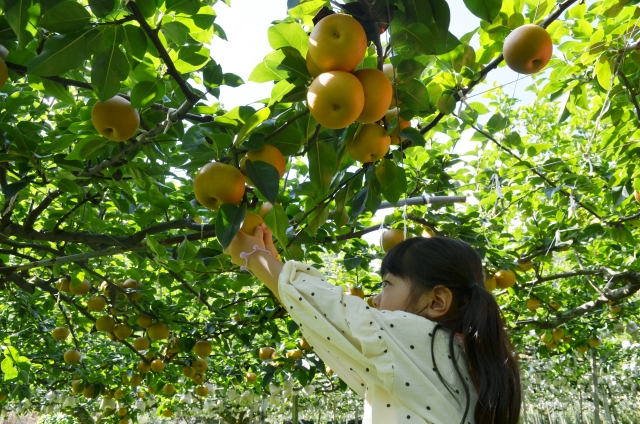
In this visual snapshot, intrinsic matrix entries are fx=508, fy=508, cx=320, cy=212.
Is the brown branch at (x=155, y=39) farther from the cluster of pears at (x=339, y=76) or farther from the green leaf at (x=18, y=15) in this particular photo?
the cluster of pears at (x=339, y=76)

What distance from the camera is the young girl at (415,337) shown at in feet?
4.03

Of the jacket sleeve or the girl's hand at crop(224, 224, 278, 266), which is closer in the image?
the jacket sleeve

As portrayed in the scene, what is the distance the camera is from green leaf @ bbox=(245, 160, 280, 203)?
3.59 ft

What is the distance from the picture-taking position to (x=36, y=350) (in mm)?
6691

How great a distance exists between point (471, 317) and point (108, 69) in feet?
3.76

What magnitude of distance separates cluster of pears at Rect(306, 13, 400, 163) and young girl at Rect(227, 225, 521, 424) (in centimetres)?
45

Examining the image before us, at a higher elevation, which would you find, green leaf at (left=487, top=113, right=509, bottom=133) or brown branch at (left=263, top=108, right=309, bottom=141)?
green leaf at (left=487, top=113, right=509, bottom=133)

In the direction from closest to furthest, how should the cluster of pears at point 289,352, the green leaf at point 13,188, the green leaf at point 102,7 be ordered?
the green leaf at point 102,7 → the green leaf at point 13,188 → the cluster of pears at point 289,352

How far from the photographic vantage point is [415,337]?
51.5 inches

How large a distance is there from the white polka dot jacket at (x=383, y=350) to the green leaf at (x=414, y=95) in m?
0.53

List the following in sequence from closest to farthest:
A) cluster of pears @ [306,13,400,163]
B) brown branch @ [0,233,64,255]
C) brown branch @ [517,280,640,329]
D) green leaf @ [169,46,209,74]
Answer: cluster of pears @ [306,13,400,163]
green leaf @ [169,46,209,74]
brown branch @ [0,233,64,255]
brown branch @ [517,280,640,329]

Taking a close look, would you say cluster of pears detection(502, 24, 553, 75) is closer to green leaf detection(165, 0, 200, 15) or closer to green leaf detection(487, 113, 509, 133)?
green leaf detection(487, 113, 509, 133)

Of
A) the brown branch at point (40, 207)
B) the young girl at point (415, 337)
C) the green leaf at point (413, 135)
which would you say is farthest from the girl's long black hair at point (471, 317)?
the brown branch at point (40, 207)

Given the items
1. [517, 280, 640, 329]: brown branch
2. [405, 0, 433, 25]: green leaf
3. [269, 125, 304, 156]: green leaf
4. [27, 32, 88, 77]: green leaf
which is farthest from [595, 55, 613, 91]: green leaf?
[517, 280, 640, 329]: brown branch
